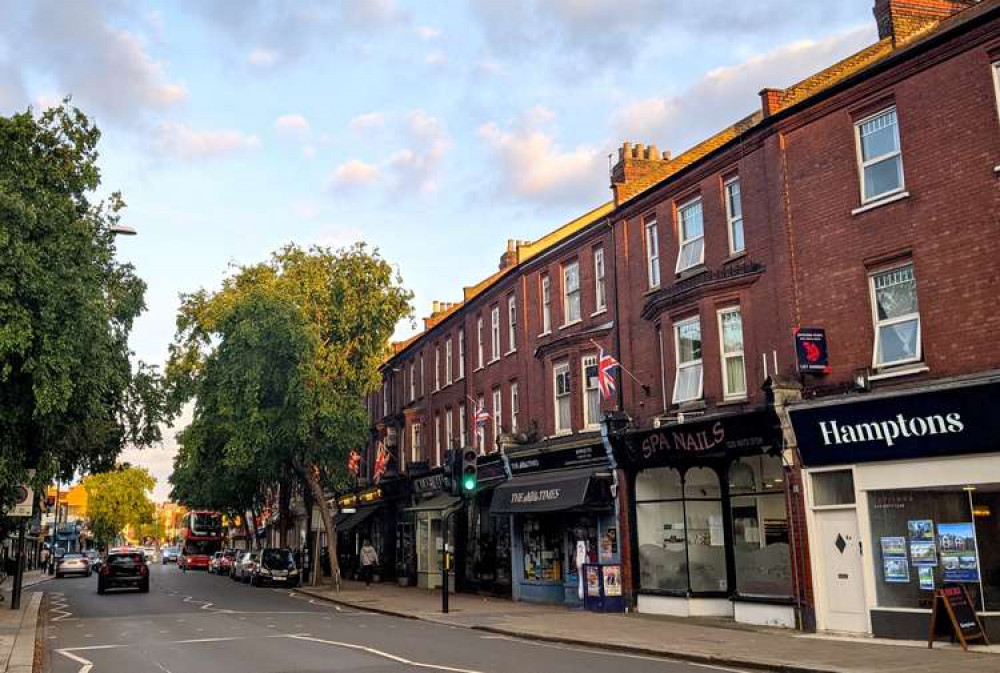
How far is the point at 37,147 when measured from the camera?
2180cm

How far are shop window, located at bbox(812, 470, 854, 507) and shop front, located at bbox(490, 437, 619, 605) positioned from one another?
7109 mm

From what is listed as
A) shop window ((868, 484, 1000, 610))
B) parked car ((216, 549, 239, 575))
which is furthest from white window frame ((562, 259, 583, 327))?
parked car ((216, 549, 239, 575))

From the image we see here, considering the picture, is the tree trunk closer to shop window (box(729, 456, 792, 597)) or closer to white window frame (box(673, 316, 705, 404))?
white window frame (box(673, 316, 705, 404))

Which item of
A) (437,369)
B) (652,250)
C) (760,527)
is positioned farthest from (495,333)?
(760,527)

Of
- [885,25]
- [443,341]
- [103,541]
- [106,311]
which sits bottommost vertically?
[103,541]

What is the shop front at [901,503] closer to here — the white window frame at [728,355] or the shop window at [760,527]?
the shop window at [760,527]

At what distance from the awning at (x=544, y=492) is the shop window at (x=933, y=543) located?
8738mm

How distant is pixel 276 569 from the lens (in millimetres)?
41219

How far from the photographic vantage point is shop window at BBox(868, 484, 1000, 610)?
15.6 metres

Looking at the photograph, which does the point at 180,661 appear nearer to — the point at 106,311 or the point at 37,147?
the point at 106,311

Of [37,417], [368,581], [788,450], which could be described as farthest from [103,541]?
[788,450]

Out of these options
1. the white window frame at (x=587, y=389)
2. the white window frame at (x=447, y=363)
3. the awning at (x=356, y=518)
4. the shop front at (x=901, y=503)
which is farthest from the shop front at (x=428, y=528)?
the shop front at (x=901, y=503)

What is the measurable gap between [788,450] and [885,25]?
946 cm

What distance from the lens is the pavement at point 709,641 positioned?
1332 cm
